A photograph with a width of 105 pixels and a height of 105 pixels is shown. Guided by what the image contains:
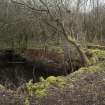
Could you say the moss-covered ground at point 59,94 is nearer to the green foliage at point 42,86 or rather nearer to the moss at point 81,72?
the green foliage at point 42,86

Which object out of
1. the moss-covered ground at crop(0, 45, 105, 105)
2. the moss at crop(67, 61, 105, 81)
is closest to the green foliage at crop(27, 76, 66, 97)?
the moss-covered ground at crop(0, 45, 105, 105)

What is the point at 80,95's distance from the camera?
19.5 feet

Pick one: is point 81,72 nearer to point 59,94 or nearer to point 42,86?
point 42,86

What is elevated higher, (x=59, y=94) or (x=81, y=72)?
(x=81, y=72)

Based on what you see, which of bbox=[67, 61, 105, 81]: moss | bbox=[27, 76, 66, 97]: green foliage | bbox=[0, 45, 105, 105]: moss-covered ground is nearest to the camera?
bbox=[0, 45, 105, 105]: moss-covered ground

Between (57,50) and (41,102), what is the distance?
1428 cm

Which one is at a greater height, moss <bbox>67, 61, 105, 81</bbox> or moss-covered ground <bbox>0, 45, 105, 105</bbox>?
moss <bbox>67, 61, 105, 81</bbox>

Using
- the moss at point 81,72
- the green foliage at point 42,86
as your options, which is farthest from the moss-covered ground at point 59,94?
the moss at point 81,72

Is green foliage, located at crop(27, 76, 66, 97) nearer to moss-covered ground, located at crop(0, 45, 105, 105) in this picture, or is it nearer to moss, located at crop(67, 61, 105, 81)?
moss-covered ground, located at crop(0, 45, 105, 105)

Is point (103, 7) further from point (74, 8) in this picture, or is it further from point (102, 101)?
point (102, 101)

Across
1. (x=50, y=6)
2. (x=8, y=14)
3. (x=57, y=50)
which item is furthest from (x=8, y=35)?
(x=50, y=6)

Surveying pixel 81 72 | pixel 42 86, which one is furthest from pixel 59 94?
pixel 81 72

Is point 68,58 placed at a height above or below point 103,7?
below

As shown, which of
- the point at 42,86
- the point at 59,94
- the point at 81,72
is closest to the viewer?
the point at 59,94
